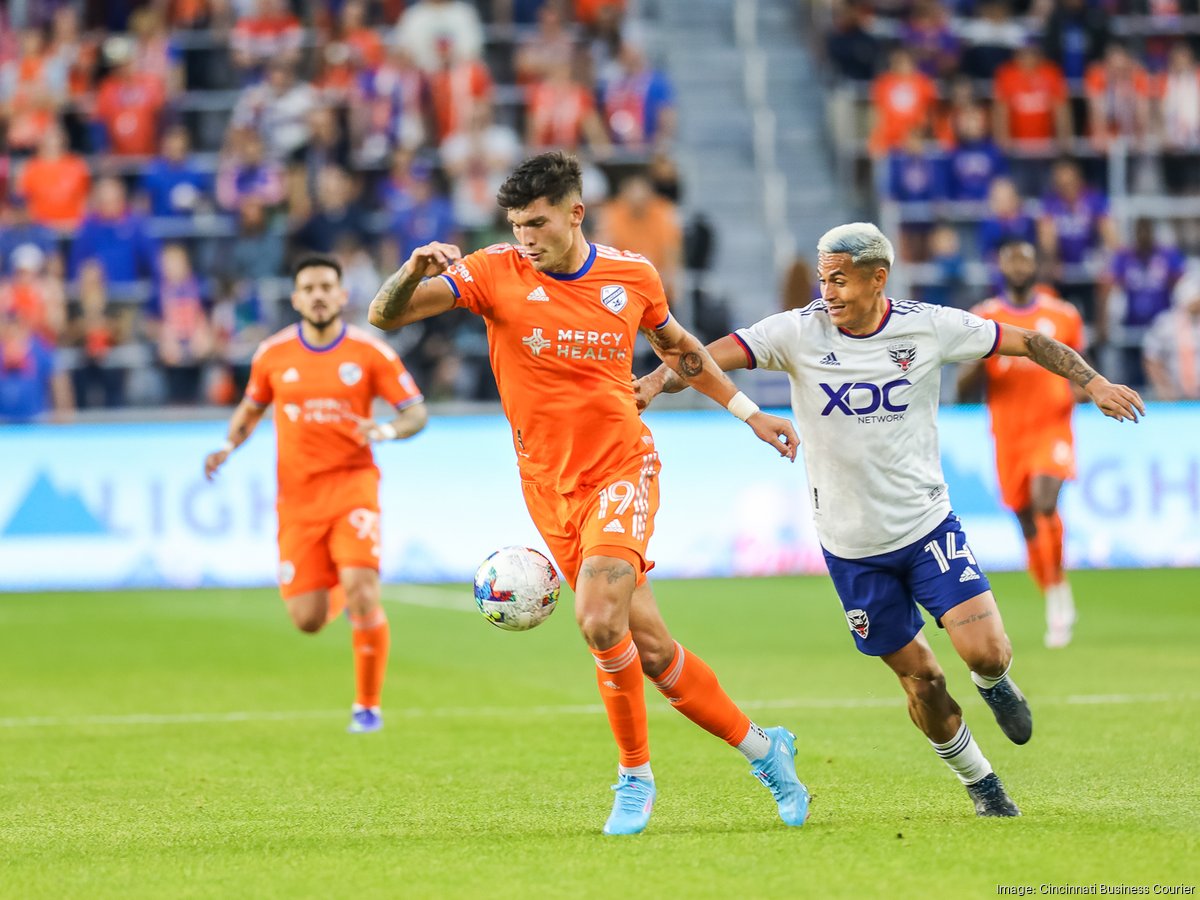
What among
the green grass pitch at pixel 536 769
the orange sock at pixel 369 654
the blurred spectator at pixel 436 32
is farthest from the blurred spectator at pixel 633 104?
the orange sock at pixel 369 654

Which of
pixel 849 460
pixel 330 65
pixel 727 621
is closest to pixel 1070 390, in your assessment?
pixel 727 621

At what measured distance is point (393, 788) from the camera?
27.8ft

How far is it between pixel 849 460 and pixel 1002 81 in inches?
680

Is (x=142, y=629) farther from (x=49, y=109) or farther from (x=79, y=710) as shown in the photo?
(x=49, y=109)

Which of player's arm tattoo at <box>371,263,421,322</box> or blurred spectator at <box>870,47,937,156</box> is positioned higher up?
player's arm tattoo at <box>371,263,421,322</box>

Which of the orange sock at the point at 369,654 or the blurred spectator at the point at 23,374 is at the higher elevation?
the orange sock at the point at 369,654

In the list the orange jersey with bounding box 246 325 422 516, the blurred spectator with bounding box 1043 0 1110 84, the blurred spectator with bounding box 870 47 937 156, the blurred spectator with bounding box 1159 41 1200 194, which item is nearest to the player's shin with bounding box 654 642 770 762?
the orange jersey with bounding box 246 325 422 516

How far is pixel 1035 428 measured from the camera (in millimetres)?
13922

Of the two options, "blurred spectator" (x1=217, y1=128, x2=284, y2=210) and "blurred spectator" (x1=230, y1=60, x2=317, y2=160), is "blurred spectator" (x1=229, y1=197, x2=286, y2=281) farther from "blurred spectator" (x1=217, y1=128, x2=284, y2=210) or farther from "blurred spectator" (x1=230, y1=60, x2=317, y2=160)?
"blurred spectator" (x1=230, y1=60, x2=317, y2=160)

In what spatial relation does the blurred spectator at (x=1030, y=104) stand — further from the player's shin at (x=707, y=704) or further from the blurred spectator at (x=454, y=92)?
the player's shin at (x=707, y=704)

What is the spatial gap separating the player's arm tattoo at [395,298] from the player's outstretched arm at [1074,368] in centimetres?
241

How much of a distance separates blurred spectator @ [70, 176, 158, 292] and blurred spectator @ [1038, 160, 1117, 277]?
408 inches

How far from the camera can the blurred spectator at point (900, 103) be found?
23.0 meters

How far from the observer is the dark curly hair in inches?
283
